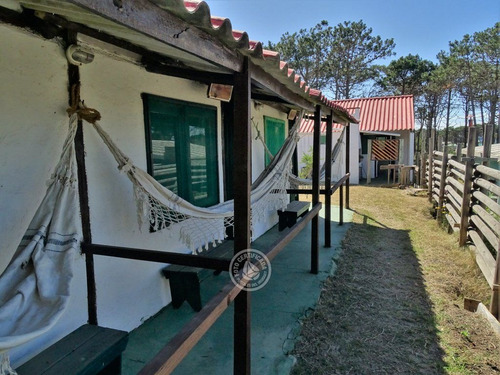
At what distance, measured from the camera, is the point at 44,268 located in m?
1.42

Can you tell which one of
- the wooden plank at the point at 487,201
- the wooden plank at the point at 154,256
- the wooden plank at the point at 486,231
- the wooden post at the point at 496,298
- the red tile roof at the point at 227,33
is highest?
the red tile roof at the point at 227,33

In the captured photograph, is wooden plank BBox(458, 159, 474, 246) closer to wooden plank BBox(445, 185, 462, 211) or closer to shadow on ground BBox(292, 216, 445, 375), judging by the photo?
wooden plank BBox(445, 185, 462, 211)

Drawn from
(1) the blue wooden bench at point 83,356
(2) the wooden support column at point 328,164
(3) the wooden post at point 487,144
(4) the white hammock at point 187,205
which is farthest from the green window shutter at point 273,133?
(1) the blue wooden bench at point 83,356

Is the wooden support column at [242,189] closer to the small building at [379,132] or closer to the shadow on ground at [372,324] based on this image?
the shadow on ground at [372,324]

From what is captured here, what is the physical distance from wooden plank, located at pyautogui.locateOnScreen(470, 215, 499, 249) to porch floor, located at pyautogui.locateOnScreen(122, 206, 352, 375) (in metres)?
1.54

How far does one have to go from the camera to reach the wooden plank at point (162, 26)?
88 centimetres

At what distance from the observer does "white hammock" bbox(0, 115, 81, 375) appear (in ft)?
3.97

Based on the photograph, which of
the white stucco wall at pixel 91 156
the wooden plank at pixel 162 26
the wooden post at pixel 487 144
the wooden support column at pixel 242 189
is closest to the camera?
the wooden plank at pixel 162 26

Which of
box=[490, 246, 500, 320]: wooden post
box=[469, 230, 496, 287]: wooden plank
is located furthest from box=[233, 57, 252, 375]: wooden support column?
box=[469, 230, 496, 287]: wooden plank

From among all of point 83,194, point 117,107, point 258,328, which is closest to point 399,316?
point 258,328

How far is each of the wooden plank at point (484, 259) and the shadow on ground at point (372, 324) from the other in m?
0.55

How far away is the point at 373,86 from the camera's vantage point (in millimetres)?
19891

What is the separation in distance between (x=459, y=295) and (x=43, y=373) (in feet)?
10.9

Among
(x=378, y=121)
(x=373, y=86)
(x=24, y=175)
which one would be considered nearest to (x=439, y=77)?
(x=373, y=86)
